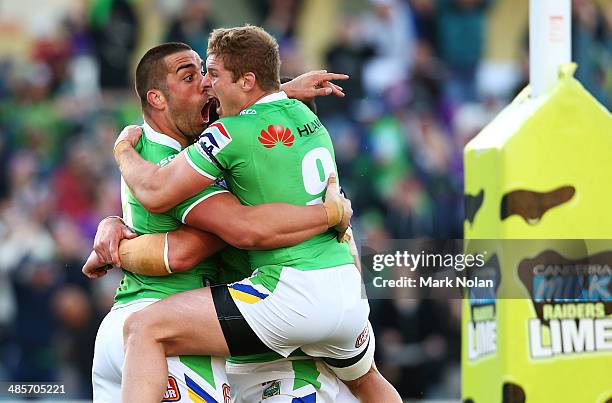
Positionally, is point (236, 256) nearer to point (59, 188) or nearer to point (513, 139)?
point (513, 139)

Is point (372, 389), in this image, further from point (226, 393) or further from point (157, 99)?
point (157, 99)

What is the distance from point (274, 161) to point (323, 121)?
A: 18.5 ft

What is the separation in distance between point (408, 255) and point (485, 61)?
5.46 m

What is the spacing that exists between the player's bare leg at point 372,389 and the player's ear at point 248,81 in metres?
1.35

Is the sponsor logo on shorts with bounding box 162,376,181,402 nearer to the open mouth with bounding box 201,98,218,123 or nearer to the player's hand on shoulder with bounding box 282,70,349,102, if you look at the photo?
the open mouth with bounding box 201,98,218,123

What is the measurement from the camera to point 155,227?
4285 mm

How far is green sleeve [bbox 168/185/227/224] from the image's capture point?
162 inches

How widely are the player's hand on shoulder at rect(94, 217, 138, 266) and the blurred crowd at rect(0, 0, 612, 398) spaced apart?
437 cm

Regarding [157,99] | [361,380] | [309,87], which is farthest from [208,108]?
[361,380]

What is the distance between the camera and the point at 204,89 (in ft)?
14.5

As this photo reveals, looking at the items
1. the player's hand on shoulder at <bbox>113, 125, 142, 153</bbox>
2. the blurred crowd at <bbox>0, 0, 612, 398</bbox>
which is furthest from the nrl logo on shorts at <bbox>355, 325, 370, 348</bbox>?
the blurred crowd at <bbox>0, 0, 612, 398</bbox>

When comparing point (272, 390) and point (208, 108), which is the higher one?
point (208, 108)

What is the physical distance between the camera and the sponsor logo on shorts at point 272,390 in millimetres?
4438

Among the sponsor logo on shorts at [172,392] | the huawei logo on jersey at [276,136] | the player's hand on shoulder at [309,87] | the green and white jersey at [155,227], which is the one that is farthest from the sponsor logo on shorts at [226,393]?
the player's hand on shoulder at [309,87]
